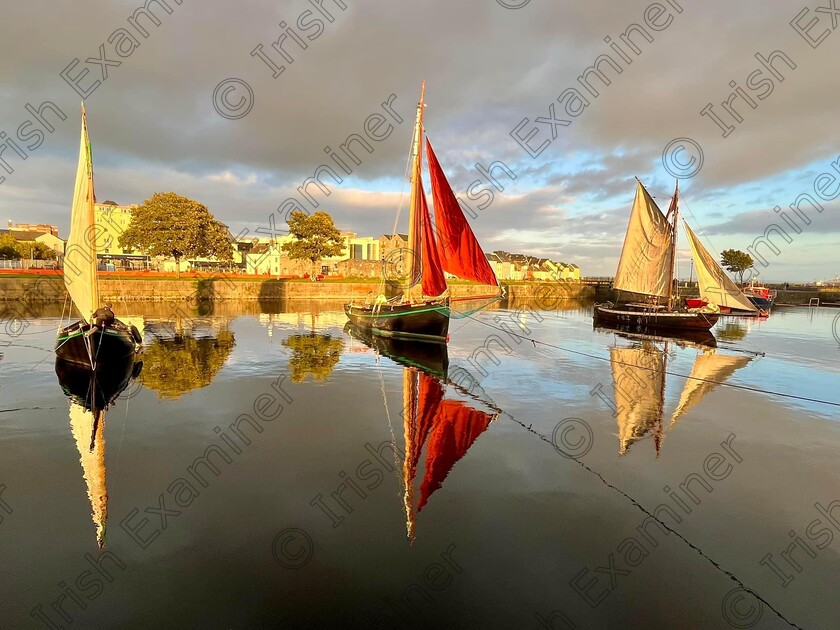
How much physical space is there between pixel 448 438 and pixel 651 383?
12.4 meters

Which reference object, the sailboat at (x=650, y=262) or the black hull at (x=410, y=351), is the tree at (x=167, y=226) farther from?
the sailboat at (x=650, y=262)

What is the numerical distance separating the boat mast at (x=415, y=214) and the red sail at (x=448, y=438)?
14335mm

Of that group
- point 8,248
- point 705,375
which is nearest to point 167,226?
point 8,248

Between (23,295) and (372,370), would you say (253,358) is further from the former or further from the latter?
(23,295)

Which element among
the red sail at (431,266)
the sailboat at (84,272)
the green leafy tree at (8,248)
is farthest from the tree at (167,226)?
the red sail at (431,266)

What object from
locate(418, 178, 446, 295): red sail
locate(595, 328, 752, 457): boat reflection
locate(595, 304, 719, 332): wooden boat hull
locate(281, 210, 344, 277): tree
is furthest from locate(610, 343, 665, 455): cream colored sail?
locate(281, 210, 344, 277): tree

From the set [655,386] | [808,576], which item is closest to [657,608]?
[808,576]

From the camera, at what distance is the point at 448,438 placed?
12031mm

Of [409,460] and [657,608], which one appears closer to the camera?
[657,608]

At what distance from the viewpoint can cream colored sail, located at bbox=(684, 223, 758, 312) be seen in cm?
4359

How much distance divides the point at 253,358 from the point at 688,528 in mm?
21264

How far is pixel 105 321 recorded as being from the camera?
18.3 m

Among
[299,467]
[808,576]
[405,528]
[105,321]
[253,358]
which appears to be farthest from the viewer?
[253,358]

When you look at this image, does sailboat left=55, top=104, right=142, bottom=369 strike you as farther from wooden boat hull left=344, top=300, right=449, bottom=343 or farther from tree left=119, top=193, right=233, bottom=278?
tree left=119, top=193, right=233, bottom=278
